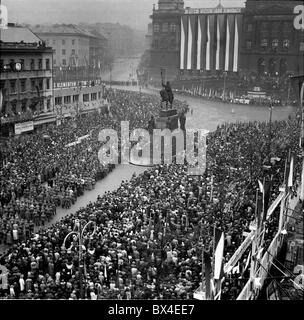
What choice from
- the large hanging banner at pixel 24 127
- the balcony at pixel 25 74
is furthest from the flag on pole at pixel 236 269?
the balcony at pixel 25 74

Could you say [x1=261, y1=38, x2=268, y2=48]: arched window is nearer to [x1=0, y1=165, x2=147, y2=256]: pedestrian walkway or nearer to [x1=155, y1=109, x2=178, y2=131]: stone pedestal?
[x1=155, y1=109, x2=178, y2=131]: stone pedestal

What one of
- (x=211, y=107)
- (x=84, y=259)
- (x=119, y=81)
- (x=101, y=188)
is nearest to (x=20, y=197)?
(x=101, y=188)

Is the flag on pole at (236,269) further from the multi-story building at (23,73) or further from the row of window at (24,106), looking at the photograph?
the row of window at (24,106)

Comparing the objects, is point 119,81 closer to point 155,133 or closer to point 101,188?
point 155,133

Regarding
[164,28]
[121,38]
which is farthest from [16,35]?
[164,28]

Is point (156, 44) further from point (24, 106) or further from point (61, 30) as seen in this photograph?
point (24, 106)
